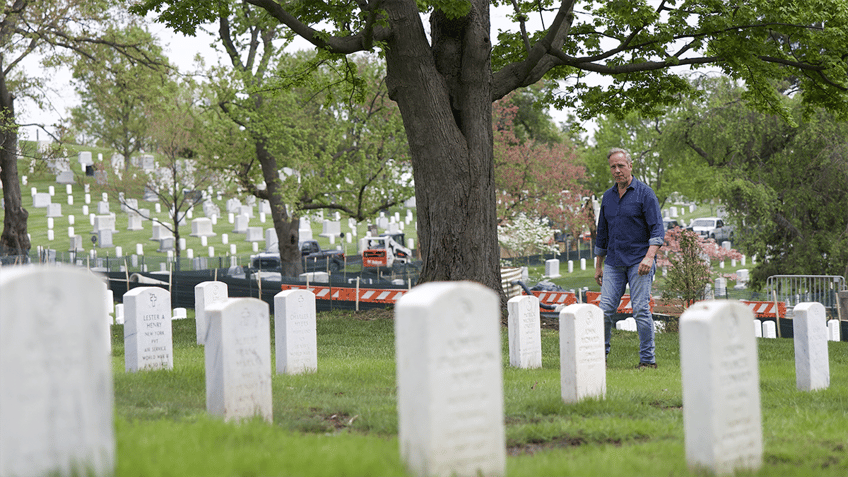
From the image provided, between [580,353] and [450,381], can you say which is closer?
[450,381]

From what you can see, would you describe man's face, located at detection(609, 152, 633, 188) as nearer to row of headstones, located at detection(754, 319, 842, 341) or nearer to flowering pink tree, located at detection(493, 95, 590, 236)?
row of headstones, located at detection(754, 319, 842, 341)

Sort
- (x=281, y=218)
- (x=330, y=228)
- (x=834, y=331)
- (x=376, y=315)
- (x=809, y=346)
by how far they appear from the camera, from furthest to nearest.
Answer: (x=330, y=228) < (x=281, y=218) < (x=834, y=331) < (x=376, y=315) < (x=809, y=346)

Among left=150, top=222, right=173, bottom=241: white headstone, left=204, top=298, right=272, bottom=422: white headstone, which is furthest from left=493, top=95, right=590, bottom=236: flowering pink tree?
left=204, top=298, right=272, bottom=422: white headstone

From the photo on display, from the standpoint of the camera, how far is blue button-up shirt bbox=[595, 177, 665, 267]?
8.27 metres

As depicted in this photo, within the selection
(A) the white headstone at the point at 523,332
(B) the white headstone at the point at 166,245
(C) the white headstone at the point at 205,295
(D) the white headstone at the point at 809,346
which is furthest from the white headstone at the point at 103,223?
(D) the white headstone at the point at 809,346

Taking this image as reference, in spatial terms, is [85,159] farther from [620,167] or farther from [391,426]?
[391,426]

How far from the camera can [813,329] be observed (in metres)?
7.39

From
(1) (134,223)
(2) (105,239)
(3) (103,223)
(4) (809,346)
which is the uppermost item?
(1) (134,223)

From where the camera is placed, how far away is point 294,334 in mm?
8320

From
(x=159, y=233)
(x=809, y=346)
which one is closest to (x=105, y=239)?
(x=159, y=233)

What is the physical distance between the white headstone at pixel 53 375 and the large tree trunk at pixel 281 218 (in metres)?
21.4

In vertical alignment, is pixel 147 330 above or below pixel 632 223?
below

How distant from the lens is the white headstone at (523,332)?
8.88 metres

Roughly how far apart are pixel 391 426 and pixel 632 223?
14.1 ft
